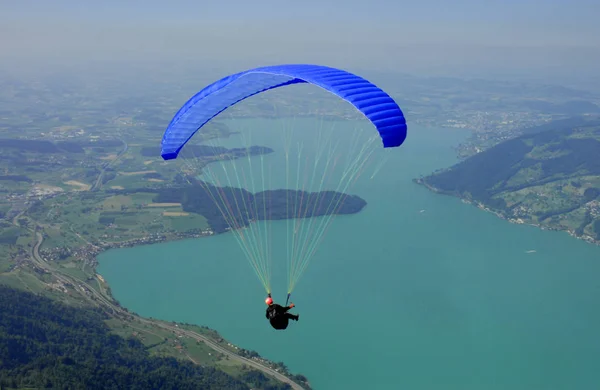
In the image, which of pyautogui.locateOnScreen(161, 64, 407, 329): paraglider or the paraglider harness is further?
the paraglider harness

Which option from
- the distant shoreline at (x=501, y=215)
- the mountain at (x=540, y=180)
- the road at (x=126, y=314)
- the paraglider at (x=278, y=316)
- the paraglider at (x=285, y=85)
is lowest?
the road at (x=126, y=314)

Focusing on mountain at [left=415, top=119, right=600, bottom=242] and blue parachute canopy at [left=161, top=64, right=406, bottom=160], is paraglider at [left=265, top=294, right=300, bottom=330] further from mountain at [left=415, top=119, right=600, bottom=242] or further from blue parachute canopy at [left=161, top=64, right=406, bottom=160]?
mountain at [left=415, top=119, right=600, bottom=242]

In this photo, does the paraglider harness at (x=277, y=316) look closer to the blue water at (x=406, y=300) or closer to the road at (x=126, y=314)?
the road at (x=126, y=314)

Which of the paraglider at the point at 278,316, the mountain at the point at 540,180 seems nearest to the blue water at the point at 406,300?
the mountain at the point at 540,180

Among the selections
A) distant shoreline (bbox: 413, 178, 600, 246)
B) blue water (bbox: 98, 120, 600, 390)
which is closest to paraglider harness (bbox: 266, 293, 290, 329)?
blue water (bbox: 98, 120, 600, 390)

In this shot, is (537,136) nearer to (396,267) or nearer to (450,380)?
(396,267)

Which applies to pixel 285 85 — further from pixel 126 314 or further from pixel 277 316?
pixel 126 314
